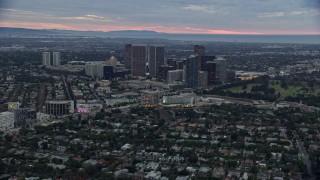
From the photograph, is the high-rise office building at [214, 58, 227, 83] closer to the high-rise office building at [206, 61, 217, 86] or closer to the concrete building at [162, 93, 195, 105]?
the high-rise office building at [206, 61, 217, 86]

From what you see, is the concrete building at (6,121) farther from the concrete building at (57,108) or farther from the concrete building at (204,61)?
the concrete building at (204,61)

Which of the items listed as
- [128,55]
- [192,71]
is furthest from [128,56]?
[192,71]

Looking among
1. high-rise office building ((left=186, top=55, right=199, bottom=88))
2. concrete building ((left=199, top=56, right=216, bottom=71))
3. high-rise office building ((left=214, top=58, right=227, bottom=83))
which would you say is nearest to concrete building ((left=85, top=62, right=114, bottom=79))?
high-rise office building ((left=186, top=55, right=199, bottom=88))

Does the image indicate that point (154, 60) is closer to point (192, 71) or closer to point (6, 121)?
point (192, 71)

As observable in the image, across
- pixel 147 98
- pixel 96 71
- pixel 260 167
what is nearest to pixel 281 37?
pixel 96 71

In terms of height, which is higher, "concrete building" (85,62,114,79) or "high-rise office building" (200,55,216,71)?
"high-rise office building" (200,55,216,71)

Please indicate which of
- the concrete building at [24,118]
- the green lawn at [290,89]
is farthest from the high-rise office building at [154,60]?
the concrete building at [24,118]

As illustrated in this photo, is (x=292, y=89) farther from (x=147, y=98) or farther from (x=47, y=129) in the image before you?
(x=47, y=129)
